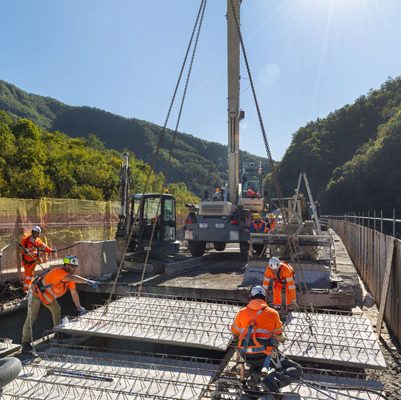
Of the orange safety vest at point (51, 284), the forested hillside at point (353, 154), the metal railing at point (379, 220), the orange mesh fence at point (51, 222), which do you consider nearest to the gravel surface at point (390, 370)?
the metal railing at point (379, 220)

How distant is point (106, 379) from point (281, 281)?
362 cm

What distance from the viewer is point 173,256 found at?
13797mm

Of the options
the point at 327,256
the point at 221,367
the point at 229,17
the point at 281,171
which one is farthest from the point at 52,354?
the point at 281,171

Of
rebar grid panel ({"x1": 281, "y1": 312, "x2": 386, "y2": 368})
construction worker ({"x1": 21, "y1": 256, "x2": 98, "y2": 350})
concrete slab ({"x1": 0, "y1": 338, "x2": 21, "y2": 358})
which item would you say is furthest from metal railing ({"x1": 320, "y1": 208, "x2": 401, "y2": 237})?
concrete slab ({"x1": 0, "y1": 338, "x2": 21, "y2": 358})

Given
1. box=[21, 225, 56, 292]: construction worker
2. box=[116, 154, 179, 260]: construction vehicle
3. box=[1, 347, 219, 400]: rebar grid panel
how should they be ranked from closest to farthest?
1. box=[1, 347, 219, 400]: rebar grid panel
2. box=[21, 225, 56, 292]: construction worker
3. box=[116, 154, 179, 260]: construction vehicle

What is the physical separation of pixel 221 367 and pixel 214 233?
856 cm

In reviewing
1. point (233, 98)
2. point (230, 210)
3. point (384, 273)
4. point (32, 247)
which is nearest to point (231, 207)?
point (230, 210)

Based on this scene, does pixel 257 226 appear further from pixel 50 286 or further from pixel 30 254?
pixel 50 286

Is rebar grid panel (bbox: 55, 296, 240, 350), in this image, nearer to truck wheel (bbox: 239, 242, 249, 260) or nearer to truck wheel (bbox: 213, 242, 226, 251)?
truck wheel (bbox: 239, 242, 249, 260)

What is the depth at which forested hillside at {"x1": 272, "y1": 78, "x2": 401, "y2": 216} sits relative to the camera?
54.2 m

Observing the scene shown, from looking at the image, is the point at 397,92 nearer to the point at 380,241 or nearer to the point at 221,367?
the point at 380,241

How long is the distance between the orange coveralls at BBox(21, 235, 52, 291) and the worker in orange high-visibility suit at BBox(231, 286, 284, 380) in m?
7.11

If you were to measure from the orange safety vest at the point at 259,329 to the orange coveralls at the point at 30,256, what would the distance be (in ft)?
23.4

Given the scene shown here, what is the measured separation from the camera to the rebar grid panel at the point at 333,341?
5645 millimetres
